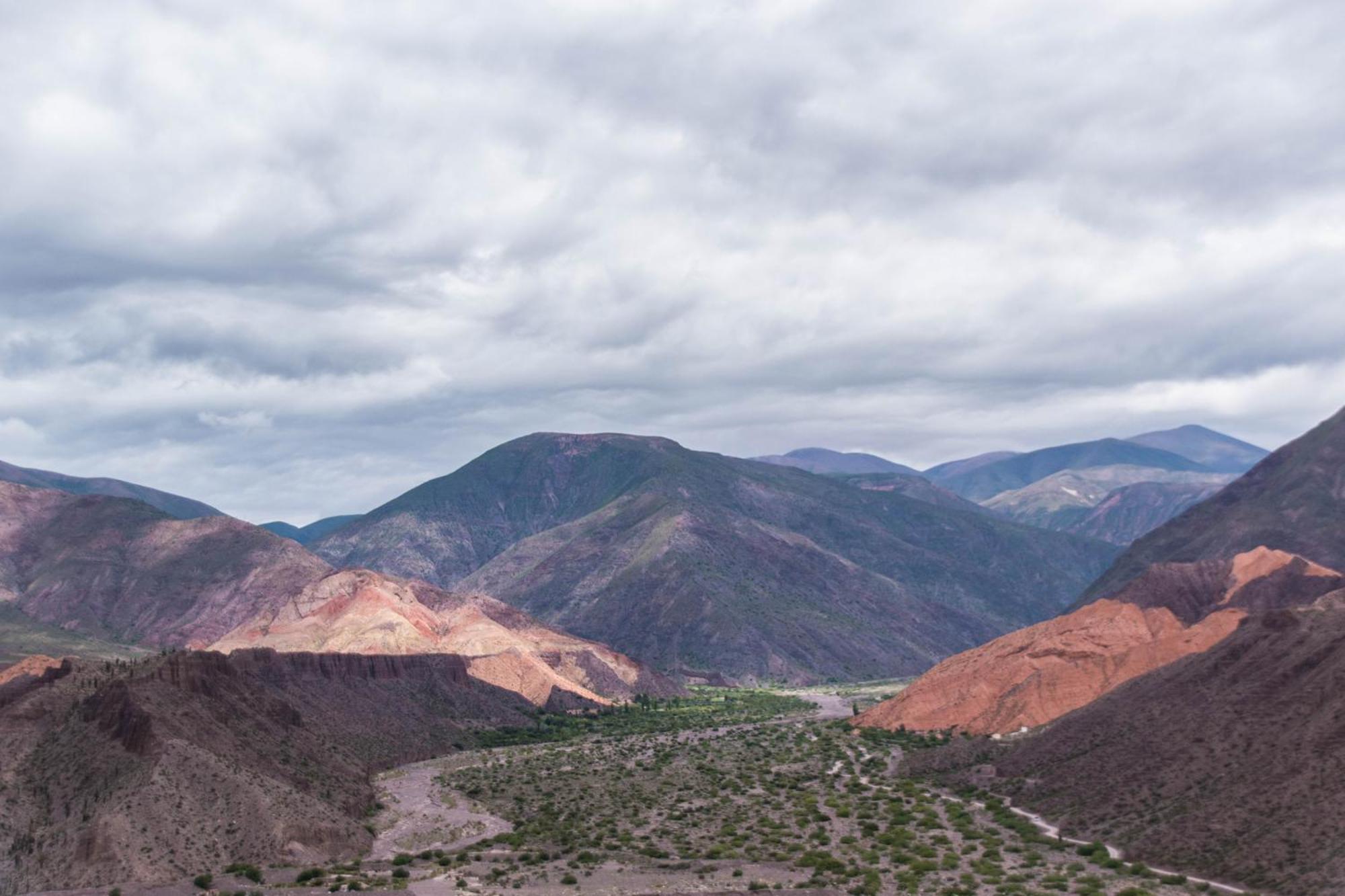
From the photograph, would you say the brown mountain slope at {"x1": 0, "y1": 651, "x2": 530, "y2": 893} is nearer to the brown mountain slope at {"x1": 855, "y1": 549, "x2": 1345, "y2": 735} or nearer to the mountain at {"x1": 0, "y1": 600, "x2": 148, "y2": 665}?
the brown mountain slope at {"x1": 855, "y1": 549, "x2": 1345, "y2": 735}

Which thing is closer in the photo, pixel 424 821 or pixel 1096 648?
pixel 424 821

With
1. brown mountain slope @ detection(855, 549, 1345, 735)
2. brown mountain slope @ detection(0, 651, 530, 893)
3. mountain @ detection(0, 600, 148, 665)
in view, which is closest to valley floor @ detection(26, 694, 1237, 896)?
brown mountain slope @ detection(0, 651, 530, 893)

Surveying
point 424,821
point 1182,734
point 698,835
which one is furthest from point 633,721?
point 1182,734

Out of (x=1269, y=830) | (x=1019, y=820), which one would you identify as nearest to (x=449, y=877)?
(x=1019, y=820)

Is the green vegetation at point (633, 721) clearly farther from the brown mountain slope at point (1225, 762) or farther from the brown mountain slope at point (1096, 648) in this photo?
the brown mountain slope at point (1225, 762)

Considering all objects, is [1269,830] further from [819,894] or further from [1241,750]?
[819,894]

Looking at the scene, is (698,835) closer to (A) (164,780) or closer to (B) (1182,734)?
(B) (1182,734)
